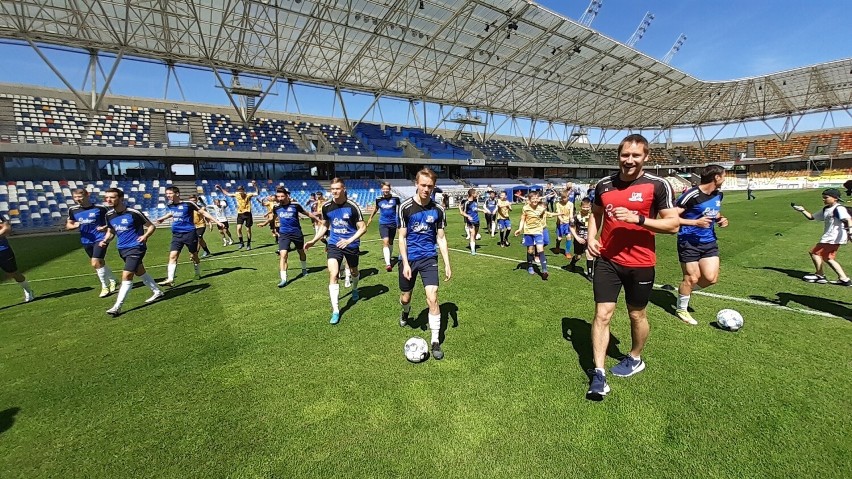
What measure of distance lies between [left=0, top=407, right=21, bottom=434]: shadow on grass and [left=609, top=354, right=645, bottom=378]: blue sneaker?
6.11 meters

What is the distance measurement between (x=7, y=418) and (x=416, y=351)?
163 inches

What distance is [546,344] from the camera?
4.68 meters

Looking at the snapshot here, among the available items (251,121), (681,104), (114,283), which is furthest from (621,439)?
(681,104)

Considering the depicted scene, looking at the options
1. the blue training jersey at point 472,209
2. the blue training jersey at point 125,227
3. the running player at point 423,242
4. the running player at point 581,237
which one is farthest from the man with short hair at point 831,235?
the blue training jersey at point 125,227

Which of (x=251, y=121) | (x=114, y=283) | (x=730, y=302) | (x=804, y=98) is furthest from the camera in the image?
(x=804, y=98)

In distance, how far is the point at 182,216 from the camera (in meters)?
8.33

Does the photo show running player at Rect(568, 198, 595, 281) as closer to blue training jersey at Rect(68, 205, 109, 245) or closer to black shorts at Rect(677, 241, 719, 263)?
black shorts at Rect(677, 241, 719, 263)

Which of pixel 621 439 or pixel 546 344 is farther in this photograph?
pixel 546 344

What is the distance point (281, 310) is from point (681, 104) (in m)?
70.1

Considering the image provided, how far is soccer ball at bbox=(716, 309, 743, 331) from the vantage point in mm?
4855

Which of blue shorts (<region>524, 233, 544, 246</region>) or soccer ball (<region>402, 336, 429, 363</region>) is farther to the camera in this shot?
blue shorts (<region>524, 233, 544, 246</region>)

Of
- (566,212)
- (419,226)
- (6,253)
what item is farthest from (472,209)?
(6,253)

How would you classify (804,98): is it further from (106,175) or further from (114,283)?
(106,175)

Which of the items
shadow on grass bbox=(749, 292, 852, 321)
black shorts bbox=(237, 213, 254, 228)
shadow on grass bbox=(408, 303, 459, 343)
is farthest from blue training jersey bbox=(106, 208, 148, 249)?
shadow on grass bbox=(749, 292, 852, 321)
